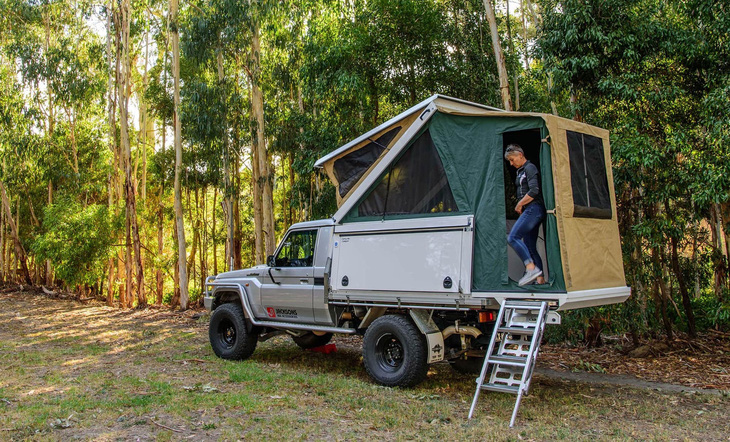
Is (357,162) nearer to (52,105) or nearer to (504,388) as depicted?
(504,388)

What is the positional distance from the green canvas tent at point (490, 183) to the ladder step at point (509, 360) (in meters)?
0.72

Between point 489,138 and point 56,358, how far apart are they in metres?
7.73

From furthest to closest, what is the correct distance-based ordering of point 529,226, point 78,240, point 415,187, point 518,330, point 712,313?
point 78,240 < point 712,313 < point 415,187 < point 529,226 < point 518,330

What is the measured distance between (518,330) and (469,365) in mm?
2258

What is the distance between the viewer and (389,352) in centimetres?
709

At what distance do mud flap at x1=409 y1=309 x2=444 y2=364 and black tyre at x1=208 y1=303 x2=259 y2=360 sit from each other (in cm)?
317

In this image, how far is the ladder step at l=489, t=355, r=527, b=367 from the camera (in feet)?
18.4

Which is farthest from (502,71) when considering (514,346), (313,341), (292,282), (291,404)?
(291,404)

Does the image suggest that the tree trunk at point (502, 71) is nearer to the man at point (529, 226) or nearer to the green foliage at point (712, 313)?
the green foliage at point (712, 313)

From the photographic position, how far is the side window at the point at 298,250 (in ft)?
26.6

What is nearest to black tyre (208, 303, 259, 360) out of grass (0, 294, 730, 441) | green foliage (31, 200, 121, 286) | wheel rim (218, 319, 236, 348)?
wheel rim (218, 319, 236, 348)

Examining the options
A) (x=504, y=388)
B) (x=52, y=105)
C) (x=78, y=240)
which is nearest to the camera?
(x=504, y=388)

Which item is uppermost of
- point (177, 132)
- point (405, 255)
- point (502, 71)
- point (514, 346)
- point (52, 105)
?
point (52, 105)

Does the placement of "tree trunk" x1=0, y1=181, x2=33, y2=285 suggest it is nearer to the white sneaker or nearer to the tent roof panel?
the tent roof panel
